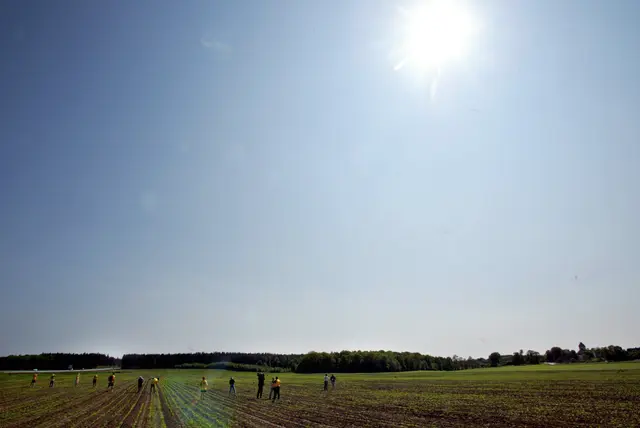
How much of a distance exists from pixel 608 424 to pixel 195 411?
2426cm

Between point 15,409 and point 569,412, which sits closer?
point 569,412

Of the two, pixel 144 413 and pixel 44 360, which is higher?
pixel 144 413

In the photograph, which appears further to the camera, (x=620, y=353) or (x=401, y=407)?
(x=620, y=353)

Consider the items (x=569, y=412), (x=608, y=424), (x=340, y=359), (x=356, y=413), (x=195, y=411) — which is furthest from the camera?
(x=340, y=359)

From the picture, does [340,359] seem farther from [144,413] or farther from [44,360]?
[44,360]

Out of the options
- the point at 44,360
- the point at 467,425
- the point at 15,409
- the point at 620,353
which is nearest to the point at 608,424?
the point at 467,425

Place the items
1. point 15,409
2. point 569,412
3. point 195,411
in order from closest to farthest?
point 569,412, point 195,411, point 15,409

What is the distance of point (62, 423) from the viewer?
22.6 metres

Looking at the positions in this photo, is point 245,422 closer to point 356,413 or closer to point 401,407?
point 356,413

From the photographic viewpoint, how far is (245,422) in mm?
21266

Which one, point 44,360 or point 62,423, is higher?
point 62,423

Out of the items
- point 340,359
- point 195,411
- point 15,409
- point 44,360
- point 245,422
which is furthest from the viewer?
point 44,360

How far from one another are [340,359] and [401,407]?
11956 cm

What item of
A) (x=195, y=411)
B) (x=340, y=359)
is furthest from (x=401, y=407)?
(x=340, y=359)
